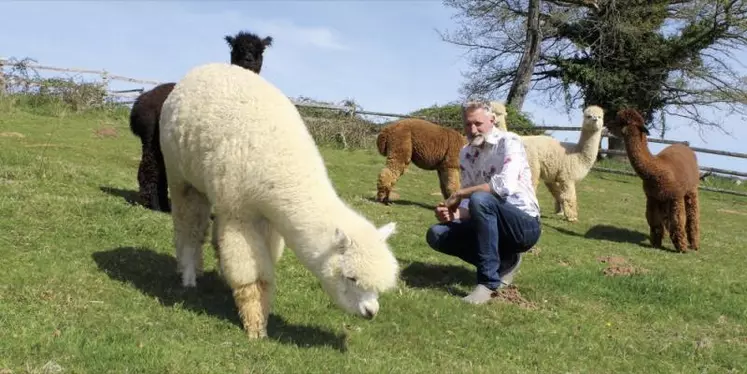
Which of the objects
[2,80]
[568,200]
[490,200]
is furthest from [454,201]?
[2,80]

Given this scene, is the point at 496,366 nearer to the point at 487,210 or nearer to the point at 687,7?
the point at 487,210

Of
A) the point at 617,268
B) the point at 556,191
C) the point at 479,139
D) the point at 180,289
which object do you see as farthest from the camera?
the point at 556,191

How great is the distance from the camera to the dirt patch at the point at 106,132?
60.5 feet

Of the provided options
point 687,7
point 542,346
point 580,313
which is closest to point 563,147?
point 580,313

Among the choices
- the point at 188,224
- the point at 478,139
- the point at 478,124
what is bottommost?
the point at 188,224

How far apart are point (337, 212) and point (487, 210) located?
6.86 feet

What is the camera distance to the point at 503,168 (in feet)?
21.3

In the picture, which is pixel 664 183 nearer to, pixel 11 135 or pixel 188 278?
pixel 188 278

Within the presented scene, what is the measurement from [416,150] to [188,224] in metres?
7.30

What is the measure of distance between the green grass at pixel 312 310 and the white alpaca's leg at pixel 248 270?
0.17m

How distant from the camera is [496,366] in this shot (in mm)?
5016

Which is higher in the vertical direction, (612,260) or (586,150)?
(586,150)

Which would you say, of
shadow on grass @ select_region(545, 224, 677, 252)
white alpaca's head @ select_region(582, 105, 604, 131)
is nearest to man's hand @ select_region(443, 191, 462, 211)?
shadow on grass @ select_region(545, 224, 677, 252)

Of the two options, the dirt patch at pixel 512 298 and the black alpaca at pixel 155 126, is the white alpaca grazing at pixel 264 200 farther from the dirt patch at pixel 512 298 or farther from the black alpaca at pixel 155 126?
the black alpaca at pixel 155 126
